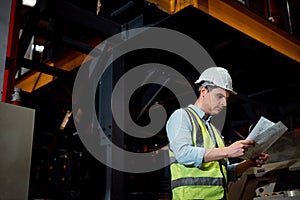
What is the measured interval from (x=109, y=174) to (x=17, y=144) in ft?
5.16

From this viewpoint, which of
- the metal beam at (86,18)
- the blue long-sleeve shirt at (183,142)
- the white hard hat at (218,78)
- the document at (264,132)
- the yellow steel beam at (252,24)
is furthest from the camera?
the metal beam at (86,18)

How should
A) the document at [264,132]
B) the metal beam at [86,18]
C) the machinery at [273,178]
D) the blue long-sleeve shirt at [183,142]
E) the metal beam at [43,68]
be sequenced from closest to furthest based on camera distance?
1. the blue long-sleeve shirt at [183,142]
2. the document at [264,132]
3. the machinery at [273,178]
4. the metal beam at [86,18]
5. the metal beam at [43,68]

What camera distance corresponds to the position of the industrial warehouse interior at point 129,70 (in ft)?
10.1

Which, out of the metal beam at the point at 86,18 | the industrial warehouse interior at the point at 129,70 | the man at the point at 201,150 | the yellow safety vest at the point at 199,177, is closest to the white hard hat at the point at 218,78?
the man at the point at 201,150

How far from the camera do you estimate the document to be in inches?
94.0

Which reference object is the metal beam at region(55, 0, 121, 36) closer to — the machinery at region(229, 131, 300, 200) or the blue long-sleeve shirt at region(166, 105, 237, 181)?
the blue long-sleeve shirt at region(166, 105, 237, 181)

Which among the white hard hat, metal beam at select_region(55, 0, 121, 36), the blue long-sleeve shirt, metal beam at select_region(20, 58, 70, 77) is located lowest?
the blue long-sleeve shirt

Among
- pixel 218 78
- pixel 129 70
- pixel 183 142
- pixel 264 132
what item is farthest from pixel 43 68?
pixel 264 132

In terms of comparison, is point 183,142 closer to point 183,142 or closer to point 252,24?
point 183,142

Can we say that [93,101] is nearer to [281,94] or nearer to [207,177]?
[207,177]

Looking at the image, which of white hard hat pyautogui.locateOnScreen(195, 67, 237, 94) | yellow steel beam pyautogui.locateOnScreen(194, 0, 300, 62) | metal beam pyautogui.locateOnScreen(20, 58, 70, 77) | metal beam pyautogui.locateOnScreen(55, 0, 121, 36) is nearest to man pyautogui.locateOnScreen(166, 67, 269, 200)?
white hard hat pyautogui.locateOnScreen(195, 67, 237, 94)

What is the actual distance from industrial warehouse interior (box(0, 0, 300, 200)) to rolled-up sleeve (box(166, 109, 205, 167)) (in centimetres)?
95

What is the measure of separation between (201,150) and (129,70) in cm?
264

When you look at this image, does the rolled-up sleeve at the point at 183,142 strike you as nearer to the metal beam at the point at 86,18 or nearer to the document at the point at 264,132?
the document at the point at 264,132
